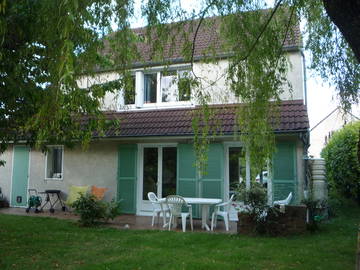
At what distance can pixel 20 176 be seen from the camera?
1542 centimetres

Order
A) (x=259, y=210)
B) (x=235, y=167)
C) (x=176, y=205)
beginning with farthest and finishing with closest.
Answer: (x=235, y=167), (x=176, y=205), (x=259, y=210)

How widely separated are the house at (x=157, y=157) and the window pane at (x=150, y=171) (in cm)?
4

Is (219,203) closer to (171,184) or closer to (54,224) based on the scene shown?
(171,184)

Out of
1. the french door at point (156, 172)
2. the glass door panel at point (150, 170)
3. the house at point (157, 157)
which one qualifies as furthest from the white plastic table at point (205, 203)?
the glass door panel at point (150, 170)

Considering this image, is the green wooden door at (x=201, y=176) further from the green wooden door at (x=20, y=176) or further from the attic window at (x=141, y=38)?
the green wooden door at (x=20, y=176)

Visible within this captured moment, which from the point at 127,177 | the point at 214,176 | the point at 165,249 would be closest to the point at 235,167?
the point at 214,176

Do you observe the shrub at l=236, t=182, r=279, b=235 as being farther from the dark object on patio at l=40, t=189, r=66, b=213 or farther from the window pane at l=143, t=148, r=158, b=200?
the dark object on patio at l=40, t=189, r=66, b=213

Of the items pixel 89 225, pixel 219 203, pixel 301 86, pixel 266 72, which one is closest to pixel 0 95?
pixel 266 72

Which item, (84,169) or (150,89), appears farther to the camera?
(150,89)

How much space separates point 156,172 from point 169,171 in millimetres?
494

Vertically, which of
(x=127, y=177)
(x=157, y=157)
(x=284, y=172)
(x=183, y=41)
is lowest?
(x=127, y=177)

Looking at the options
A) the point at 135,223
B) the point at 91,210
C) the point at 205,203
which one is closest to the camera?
the point at 205,203

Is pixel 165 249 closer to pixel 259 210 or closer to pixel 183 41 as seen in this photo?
pixel 259 210

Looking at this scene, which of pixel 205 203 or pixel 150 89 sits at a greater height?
pixel 150 89
